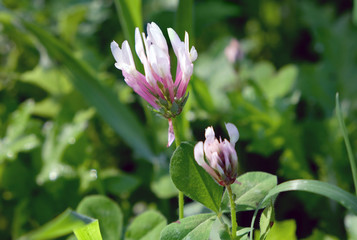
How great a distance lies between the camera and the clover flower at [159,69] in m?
0.77

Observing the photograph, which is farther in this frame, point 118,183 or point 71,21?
point 71,21

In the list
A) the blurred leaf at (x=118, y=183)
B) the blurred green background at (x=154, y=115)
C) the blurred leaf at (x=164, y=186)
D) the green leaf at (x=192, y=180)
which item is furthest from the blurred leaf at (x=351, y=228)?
the blurred leaf at (x=118, y=183)

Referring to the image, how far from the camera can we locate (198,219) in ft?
2.71

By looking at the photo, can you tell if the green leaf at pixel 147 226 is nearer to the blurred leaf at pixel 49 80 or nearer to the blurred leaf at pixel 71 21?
the blurred leaf at pixel 49 80

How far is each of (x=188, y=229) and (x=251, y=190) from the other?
0.15 metres

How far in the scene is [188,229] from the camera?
803mm

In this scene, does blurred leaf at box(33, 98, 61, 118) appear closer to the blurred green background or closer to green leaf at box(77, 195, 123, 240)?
the blurred green background

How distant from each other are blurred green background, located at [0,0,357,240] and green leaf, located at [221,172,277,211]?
218mm

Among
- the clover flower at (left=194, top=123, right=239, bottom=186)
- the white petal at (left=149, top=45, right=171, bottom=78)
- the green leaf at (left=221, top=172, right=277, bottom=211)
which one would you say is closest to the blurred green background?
the green leaf at (left=221, top=172, right=277, bottom=211)

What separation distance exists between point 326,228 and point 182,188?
2.09ft

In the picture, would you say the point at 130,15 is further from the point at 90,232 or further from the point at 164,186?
the point at 90,232

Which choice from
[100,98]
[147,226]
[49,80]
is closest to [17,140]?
[100,98]

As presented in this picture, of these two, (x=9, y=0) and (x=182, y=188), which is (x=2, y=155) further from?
(x=9, y=0)

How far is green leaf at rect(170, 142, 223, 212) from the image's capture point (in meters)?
0.83
